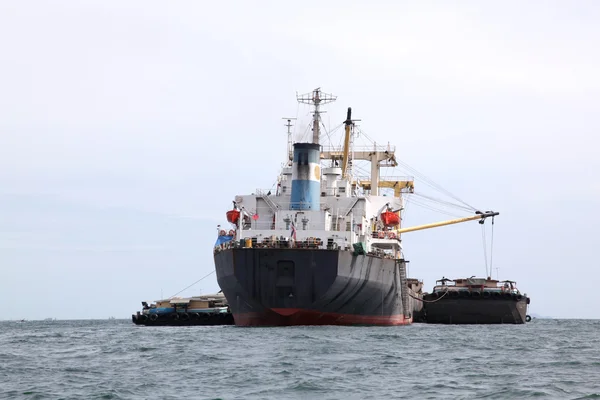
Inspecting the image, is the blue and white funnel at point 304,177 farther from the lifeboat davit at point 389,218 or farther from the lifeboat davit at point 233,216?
the lifeboat davit at point 389,218

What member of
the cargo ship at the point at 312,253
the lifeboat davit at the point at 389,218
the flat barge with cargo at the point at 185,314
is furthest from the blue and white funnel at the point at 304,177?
the flat barge with cargo at the point at 185,314

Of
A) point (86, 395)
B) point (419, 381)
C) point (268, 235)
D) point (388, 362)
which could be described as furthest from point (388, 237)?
point (86, 395)

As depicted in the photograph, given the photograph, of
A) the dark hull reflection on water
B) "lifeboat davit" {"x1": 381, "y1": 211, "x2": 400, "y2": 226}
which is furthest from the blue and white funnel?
the dark hull reflection on water

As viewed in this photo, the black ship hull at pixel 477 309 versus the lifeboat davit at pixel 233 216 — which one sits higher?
the lifeboat davit at pixel 233 216

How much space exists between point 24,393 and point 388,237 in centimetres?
4806

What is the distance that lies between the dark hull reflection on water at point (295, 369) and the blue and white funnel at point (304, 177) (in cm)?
1571

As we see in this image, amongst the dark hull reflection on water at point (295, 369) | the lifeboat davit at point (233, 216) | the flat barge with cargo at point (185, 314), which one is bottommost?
the dark hull reflection on water at point (295, 369)

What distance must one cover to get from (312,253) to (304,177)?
27.2ft

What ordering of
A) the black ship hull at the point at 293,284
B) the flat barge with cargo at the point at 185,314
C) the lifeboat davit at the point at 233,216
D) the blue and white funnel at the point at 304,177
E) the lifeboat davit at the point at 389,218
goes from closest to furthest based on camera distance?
the black ship hull at the point at 293,284, the blue and white funnel at the point at 304,177, the lifeboat davit at the point at 233,216, the lifeboat davit at the point at 389,218, the flat barge with cargo at the point at 185,314

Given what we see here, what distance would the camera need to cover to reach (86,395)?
85.7 ft

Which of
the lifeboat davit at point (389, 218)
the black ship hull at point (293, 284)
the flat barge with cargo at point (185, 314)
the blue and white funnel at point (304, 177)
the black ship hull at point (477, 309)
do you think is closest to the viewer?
the black ship hull at point (293, 284)

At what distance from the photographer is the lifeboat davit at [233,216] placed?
64.1 m

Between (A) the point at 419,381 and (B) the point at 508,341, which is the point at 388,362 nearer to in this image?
(A) the point at 419,381

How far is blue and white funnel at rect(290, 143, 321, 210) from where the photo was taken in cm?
6097
